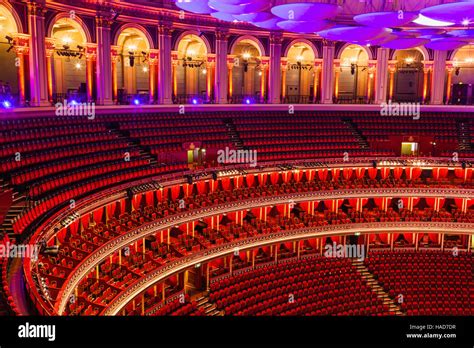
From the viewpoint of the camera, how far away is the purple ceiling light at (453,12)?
427 inches

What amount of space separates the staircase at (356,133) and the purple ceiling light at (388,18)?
61.3 ft

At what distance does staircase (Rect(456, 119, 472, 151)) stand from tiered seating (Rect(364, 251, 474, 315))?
7292mm

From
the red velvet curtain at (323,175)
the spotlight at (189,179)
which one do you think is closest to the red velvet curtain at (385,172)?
the red velvet curtain at (323,175)

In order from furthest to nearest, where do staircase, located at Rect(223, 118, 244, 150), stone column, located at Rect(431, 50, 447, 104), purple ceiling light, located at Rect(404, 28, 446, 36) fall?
stone column, located at Rect(431, 50, 447, 104) < staircase, located at Rect(223, 118, 244, 150) < purple ceiling light, located at Rect(404, 28, 446, 36)

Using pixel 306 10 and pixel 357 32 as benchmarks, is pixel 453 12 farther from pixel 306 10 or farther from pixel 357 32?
pixel 306 10

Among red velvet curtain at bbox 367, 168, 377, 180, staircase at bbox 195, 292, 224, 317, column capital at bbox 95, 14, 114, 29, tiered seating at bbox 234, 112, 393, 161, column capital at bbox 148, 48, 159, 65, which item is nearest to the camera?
staircase at bbox 195, 292, 224, 317

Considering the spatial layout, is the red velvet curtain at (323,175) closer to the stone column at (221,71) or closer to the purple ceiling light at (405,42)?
the stone column at (221,71)

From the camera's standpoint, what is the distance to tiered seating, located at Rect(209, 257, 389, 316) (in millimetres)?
20625

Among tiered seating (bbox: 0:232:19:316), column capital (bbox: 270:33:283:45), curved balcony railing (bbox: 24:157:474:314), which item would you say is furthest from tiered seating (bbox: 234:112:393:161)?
tiered seating (bbox: 0:232:19:316)

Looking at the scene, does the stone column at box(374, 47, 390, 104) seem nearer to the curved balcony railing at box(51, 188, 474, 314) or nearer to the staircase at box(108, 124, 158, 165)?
the curved balcony railing at box(51, 188, 474, 314)
